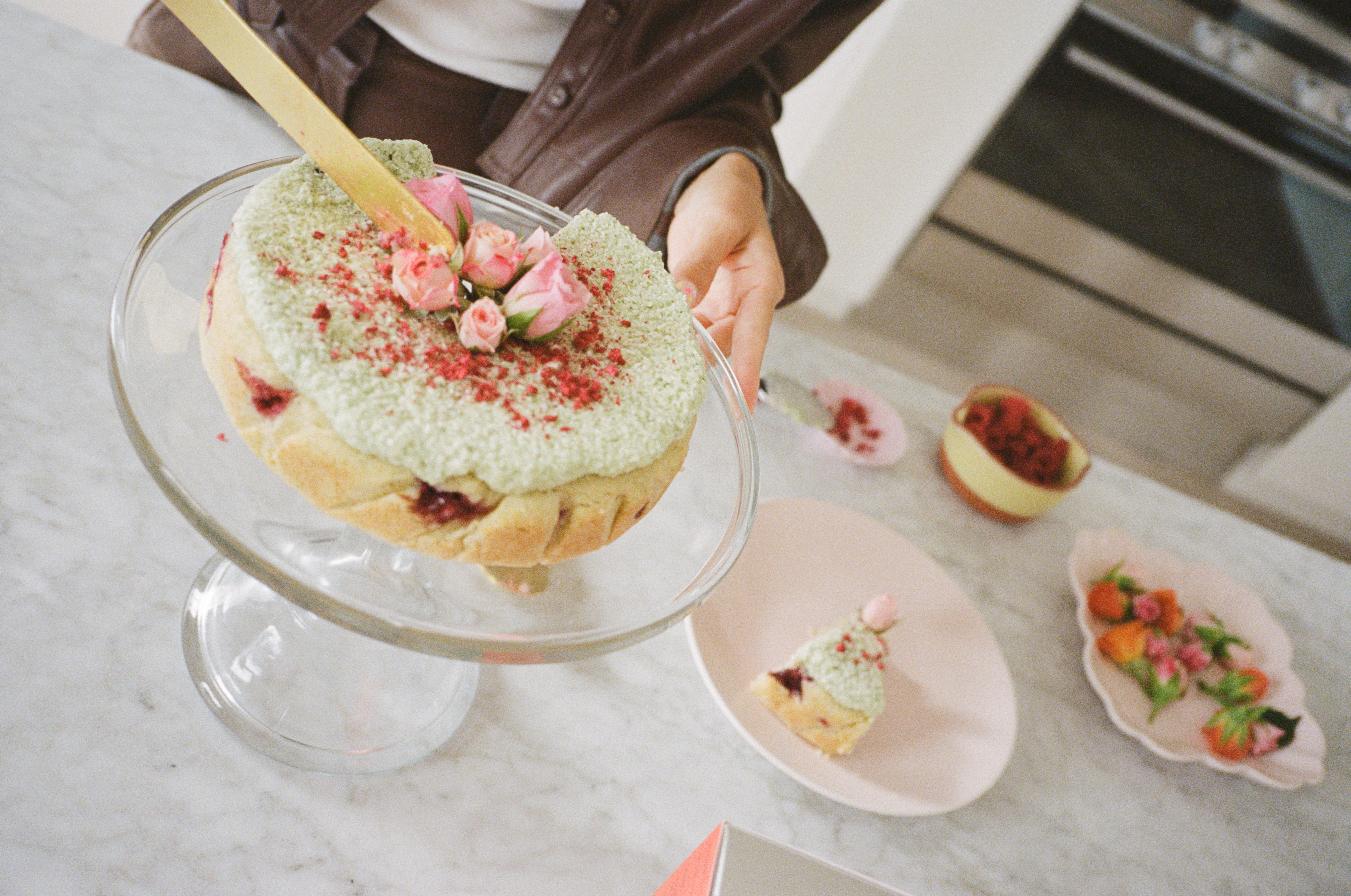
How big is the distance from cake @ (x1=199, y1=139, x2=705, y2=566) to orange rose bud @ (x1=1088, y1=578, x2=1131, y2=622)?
0.65 metres

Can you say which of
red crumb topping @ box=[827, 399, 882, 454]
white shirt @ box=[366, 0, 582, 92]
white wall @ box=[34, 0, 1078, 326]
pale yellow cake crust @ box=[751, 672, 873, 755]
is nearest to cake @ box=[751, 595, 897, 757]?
pale yellow cake crust @ box=[751, 672, 873, 755]

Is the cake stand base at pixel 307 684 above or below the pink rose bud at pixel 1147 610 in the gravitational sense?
below

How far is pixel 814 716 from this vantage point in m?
0.73

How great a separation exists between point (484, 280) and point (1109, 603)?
0.81 m

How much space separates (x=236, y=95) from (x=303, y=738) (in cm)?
84

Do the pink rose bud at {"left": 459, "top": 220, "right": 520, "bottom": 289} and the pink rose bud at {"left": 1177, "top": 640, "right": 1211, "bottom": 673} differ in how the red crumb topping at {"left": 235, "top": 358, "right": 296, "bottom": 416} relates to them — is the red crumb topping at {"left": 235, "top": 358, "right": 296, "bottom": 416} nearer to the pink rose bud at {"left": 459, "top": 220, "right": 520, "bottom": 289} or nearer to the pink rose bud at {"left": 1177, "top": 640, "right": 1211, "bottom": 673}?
the pink rose bud at {"left": 459, "top": 220, "right": 520, "bottom": 289}

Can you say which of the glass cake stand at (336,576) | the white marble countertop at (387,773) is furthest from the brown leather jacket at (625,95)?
the glass cake stand at (336,576)

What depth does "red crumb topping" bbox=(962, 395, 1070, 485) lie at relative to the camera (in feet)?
3.41

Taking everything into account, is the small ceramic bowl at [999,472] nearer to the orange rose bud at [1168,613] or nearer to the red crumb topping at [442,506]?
the orange rose bud at [1168,613]

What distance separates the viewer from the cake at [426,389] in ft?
1.48

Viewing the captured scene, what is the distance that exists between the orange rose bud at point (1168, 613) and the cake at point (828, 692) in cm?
42

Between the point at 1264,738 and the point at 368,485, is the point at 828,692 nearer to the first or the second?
the point at 368,485

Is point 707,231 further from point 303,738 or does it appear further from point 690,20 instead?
point 303,738

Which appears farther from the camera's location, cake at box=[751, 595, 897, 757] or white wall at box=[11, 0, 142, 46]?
white wall at box=[11, 0, 142, 46]
